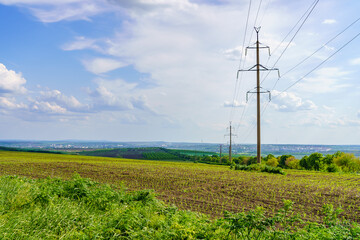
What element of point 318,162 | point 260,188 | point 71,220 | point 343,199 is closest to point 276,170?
point 260,188

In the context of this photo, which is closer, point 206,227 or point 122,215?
point 206,227

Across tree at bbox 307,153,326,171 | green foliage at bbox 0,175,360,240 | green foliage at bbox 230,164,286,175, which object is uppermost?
green foliage at bbox 0,175,360,240

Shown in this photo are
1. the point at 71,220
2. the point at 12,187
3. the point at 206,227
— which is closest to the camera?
the point at 206,227

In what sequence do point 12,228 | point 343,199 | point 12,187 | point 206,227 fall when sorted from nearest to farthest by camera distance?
point 12,228, point 206,227, point 12,187, point 343,199

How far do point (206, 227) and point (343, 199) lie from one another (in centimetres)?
1132

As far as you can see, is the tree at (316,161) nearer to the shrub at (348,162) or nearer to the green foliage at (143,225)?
the shrub at (348,162)

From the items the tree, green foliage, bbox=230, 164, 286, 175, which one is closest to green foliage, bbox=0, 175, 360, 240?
green foliage, bbox=230, 164, 286, 175

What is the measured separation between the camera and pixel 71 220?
312 inches

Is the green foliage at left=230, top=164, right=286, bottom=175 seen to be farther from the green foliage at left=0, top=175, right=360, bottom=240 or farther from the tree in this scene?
the tree

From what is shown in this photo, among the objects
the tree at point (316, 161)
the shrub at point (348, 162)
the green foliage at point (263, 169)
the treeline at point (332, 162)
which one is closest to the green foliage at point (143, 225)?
the green foliage at point (263, 169)

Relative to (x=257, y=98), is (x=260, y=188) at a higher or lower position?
lower

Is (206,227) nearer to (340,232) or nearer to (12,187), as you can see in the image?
(340,232)

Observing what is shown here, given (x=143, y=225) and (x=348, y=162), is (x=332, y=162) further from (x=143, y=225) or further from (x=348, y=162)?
(x=143, y=225)

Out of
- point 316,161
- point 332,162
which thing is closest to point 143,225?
point 332,162
